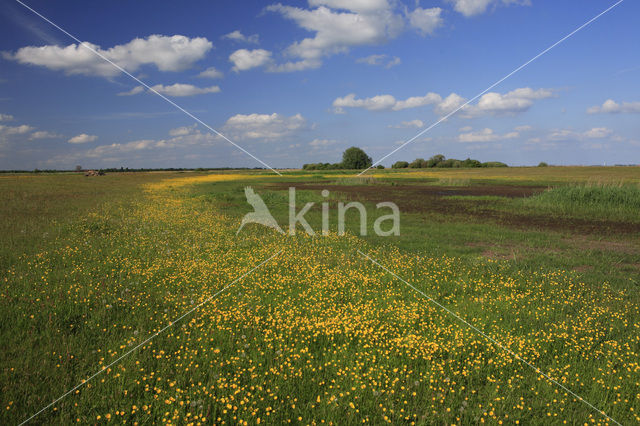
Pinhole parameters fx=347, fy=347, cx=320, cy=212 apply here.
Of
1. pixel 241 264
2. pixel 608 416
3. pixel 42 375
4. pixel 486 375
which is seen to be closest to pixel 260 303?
pixel 241 264

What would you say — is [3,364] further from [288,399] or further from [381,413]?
[381,413]

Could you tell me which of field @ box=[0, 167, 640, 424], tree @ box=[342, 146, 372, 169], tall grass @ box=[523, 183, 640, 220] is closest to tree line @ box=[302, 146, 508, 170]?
tree @ box=[342, 146, 372, 169]

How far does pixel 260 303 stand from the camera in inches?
275

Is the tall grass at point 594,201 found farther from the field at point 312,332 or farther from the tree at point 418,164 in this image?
the tree at point 418,164

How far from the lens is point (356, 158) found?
9669 cm

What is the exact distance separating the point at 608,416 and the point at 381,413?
9.01 ft

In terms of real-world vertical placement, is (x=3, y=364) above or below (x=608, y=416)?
above

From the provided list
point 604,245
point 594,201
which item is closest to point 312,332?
point 604,245

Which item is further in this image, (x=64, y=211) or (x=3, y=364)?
(x=64, y=211)

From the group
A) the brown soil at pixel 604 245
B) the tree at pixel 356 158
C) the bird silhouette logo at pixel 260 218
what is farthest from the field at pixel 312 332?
the tree at pixel 356 158

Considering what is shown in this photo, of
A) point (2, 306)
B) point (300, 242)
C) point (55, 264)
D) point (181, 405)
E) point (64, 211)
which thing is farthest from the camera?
point (64, 211)

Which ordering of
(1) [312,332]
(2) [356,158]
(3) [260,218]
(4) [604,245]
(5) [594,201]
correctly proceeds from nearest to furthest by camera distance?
1. (1) [312,332]
2. (4) [604,245]
3. (3) [260,218]
4. (5) [594,201]
5. (2) [356,158]

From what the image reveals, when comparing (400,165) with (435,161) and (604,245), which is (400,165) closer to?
(435,161)

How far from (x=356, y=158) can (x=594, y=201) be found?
7591cm
